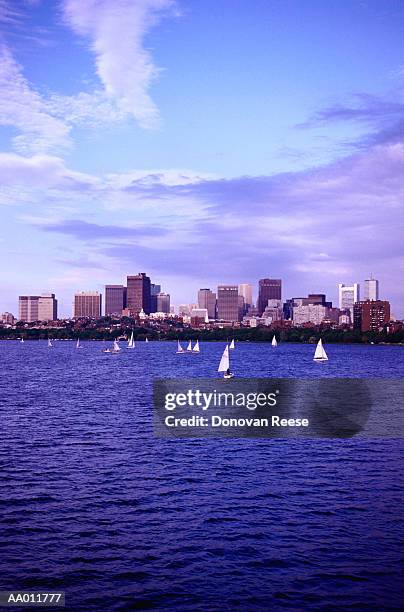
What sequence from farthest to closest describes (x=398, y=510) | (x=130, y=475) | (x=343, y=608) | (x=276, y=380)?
(x=276, y=380) → (x=130, y=475) → (x=398, y=510) → (x=343, y=608)

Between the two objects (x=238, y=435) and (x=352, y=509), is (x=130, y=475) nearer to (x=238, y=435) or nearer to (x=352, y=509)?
(x=352, y=509)

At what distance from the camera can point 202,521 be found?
111ft

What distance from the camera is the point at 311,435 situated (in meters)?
61.0

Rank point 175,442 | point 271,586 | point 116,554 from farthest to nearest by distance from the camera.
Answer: point 175,442 → point 116,554 → point 271,586

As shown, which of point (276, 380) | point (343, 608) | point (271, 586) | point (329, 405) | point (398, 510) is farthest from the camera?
point (276, 380)

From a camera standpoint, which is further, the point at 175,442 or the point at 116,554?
the point at 175,442

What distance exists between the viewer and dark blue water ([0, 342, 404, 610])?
25.7 metres

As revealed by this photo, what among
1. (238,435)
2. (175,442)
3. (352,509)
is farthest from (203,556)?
(238,435)

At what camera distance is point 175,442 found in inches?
2243

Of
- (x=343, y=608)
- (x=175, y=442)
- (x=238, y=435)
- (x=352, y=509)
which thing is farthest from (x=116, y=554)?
(x=238, y=435)

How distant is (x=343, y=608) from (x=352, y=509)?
39.6 ft

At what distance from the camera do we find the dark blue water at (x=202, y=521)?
84.4ft

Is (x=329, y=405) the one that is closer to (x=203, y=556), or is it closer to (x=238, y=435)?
(x=238, y=435)

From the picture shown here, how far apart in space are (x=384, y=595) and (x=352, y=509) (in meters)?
10.8
